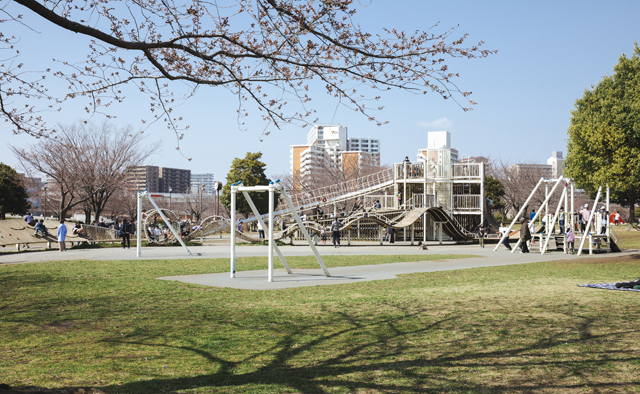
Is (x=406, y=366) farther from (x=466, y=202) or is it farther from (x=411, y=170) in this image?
(x=466, y=202)

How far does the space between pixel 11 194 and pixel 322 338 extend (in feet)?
182

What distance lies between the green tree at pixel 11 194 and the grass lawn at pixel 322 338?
46383 millimetres

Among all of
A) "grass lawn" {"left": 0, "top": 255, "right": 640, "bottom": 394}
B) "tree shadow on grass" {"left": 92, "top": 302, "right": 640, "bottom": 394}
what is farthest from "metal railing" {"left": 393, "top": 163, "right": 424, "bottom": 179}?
"tree shadow on grass" {"left": 92, "top": 302, "right": 640, "bottom": 394}

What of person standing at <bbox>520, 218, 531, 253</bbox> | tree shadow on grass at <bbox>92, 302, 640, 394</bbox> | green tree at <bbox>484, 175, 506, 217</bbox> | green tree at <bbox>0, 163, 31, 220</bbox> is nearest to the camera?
tree shadow on grass at <bbox>92, 302, 640, 394</bbox>

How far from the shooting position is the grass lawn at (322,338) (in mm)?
4703

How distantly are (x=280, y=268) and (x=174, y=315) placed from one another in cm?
825

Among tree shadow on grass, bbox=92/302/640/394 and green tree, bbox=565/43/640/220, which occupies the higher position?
green tree, bbox=565/43/640/220

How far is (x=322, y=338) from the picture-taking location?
21.1 feet

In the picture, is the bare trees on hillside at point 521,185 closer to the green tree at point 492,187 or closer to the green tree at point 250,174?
the green tree at point 492,187

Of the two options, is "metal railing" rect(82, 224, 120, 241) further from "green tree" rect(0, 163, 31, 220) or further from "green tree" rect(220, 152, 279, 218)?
"green tree" rect(220, 152, 279, 218)

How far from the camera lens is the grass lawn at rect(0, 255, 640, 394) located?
4.70 meters

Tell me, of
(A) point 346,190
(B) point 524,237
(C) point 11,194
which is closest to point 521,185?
(A) point 346,190

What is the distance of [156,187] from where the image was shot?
7598 inches

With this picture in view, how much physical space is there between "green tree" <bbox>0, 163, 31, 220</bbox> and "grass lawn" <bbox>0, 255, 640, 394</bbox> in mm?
46383
